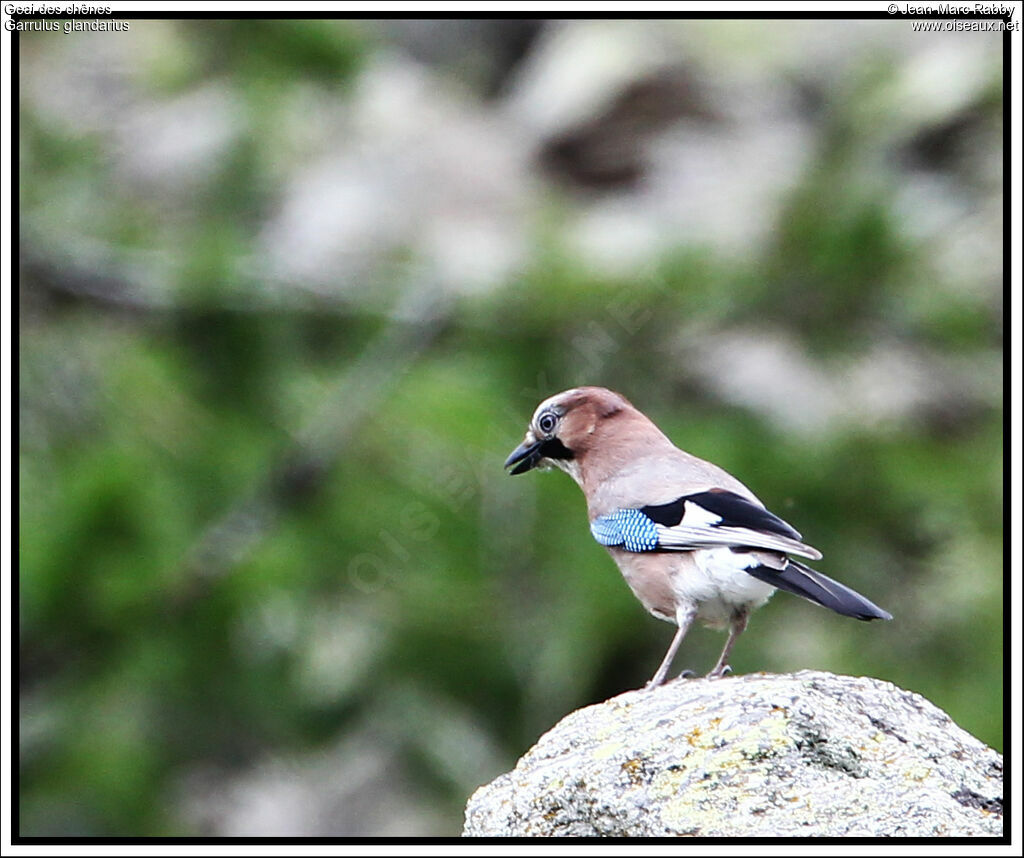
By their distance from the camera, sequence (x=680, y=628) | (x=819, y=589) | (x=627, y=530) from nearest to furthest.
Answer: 1. (x=819, y=589)
2. (x=680, y=628)
3. (x=627, y=530)

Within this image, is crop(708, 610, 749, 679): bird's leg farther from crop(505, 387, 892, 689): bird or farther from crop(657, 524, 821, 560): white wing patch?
crop(657, 524, 821, 560): white wing patch

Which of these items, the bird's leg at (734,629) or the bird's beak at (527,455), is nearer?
the bird's leg at (734,629)

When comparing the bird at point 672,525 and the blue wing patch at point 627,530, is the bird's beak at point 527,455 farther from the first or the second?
the blue wing patch at point 627,530

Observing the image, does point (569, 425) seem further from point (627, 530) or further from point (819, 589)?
point (819, 589)

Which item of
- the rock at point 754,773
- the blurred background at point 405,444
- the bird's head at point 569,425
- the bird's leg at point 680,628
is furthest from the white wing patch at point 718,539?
the blurred background at point 405,444

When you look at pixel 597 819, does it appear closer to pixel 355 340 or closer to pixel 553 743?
pixel 553 743

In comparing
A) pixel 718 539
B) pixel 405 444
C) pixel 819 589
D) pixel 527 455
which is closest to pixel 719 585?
pixel 718 539

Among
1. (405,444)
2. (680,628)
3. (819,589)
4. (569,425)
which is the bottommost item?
(680,628)
